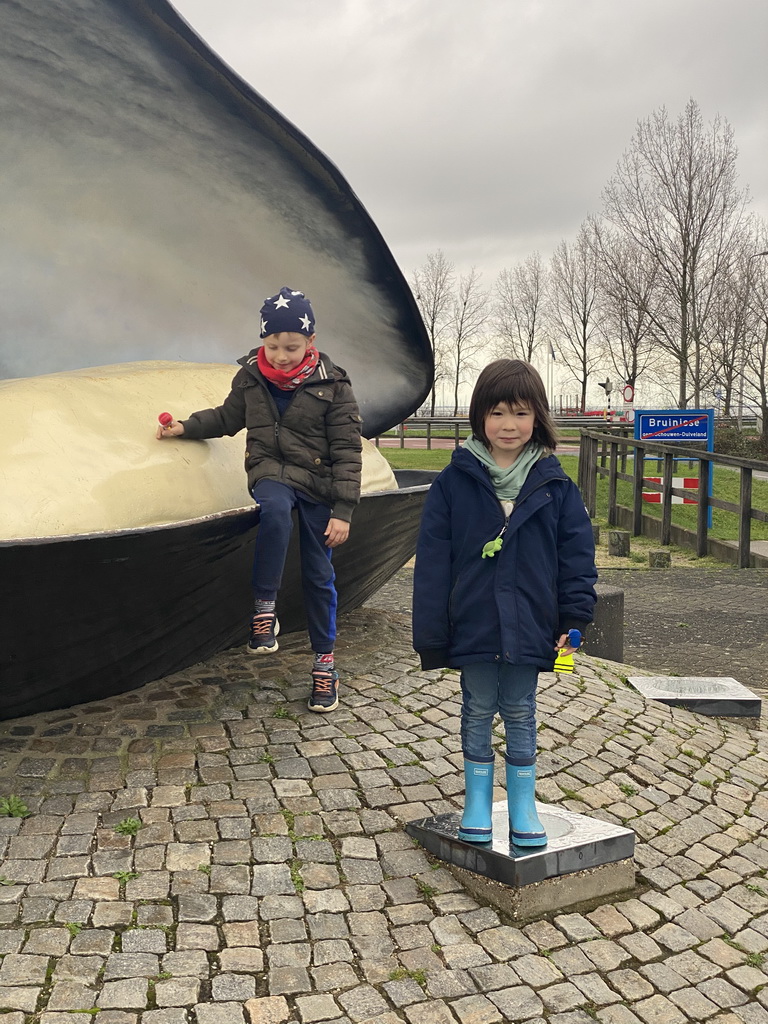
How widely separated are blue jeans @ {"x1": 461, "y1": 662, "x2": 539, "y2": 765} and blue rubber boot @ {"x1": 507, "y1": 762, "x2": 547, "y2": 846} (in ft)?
0.11

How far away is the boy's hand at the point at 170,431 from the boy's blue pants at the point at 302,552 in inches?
16.8

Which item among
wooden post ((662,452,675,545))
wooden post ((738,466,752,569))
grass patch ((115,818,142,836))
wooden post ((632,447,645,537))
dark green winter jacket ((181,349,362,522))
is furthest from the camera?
wooden post ((632,447,645,537))

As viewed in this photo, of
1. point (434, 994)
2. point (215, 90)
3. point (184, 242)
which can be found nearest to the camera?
point (434, 994)

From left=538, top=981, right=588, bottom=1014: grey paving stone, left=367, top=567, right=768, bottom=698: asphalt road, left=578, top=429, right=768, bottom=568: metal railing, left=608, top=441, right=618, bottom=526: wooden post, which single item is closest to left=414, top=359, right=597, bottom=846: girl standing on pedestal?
left=538, top=981, right=588, bottom=1014: grey paving stone

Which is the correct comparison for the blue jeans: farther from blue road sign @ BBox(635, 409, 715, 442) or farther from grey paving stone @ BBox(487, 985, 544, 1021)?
blue road sign @ BBox(635, 409, 715, 442)

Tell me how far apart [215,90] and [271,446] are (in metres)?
2.19

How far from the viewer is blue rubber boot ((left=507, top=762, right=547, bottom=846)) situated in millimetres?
2854

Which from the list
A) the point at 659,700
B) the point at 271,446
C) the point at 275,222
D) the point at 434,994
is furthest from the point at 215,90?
the point at 434,994

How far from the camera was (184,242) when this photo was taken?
17.1ft

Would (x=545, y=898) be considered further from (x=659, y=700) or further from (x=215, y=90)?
(x=215, y=90)

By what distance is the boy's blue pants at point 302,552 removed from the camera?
3.57m

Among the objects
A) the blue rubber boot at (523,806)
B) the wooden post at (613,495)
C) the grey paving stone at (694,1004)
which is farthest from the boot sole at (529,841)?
the wooden post at (613,495)

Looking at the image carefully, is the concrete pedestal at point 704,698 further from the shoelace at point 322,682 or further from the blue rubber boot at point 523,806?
the blue rubber boot at point 523,806

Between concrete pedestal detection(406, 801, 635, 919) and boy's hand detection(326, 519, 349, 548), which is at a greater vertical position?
boy's hand detection(326, 519, 349, 548)
